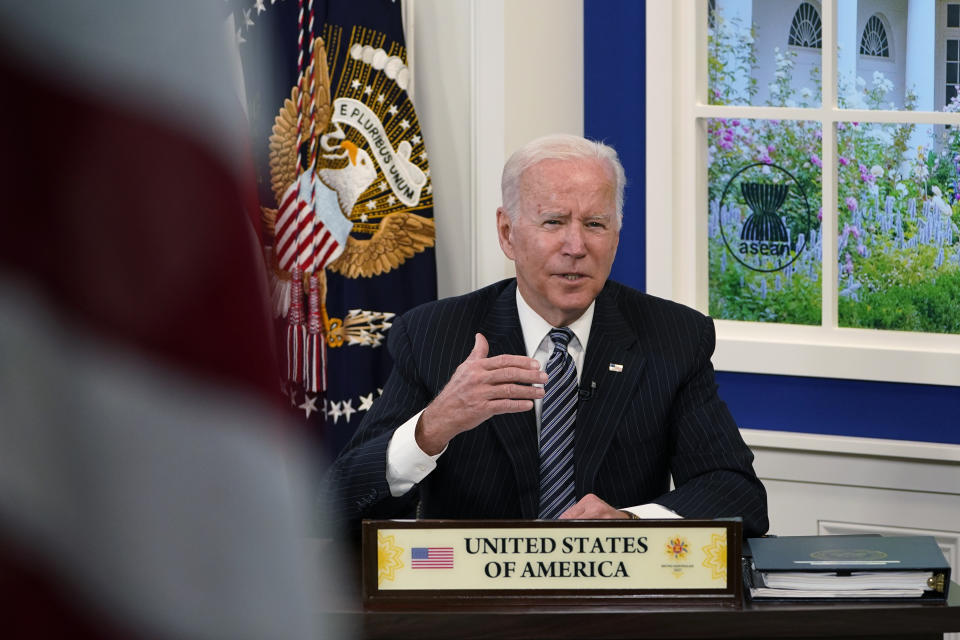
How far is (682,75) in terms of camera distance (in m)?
3.43

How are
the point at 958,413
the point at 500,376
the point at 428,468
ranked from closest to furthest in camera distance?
1. the point at 500,376
2. the point at 428,468
3. the point at 958,413

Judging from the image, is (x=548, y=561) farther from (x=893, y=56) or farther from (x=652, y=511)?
(x=893, y=56)

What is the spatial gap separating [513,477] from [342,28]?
1.62m

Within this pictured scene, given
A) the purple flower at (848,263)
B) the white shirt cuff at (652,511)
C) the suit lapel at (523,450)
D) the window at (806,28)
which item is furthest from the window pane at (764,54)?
the white shirt cuff at (652,511)

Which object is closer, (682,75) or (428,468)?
(428,468)

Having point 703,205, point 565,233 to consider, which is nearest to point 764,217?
point 703,205

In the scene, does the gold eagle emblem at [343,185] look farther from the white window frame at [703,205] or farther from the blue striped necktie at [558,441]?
the blue striped necktie at [558,441]

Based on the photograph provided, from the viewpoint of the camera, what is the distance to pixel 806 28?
334cm

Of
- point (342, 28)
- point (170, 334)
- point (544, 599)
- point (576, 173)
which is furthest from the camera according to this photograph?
point (342, 28)

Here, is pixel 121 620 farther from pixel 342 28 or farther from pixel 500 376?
pixel 342 28

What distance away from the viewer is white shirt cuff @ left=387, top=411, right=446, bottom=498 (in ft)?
6.56

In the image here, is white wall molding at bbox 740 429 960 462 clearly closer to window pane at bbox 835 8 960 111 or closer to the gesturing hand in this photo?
window pane at bbox 835 8 960 111

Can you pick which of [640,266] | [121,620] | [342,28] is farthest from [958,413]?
[121,620]

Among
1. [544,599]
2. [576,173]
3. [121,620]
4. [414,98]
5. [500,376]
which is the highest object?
[414,98]
